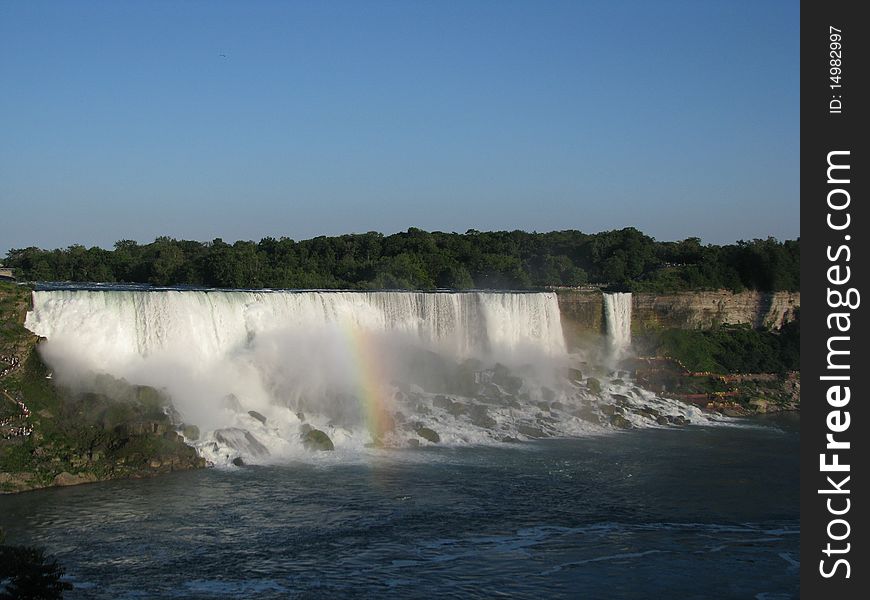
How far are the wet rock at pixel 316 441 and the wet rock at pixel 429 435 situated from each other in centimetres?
A: 284

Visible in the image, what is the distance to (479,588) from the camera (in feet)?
48.4

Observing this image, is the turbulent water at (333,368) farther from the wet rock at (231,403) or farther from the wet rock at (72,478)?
the wet rock at (72,478)

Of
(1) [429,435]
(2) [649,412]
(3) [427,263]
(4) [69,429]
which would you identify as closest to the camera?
(4) [69,429]

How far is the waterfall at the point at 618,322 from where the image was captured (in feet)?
144

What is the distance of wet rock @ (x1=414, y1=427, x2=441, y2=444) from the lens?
1064 inches

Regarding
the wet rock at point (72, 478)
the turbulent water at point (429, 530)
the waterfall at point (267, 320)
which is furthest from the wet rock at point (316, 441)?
the wet rock at point (72, 478)

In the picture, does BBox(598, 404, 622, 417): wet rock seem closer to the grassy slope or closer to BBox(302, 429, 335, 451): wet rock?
BBox(302, 429, 335, 451): wet rock

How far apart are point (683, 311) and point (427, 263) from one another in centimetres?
1834

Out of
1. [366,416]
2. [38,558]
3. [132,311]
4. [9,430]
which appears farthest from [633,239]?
[38,558]

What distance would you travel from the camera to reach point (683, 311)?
46531 millimetres

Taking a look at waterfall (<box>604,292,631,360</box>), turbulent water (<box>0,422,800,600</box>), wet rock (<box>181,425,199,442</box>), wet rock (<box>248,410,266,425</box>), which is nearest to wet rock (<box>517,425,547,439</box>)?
turbulent water (<box>0,422,800,600</box>)

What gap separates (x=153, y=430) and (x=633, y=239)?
4488 cm

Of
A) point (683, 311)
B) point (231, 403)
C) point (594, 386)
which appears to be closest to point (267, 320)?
point (231, 403)

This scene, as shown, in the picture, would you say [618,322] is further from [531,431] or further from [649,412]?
[531,431]
